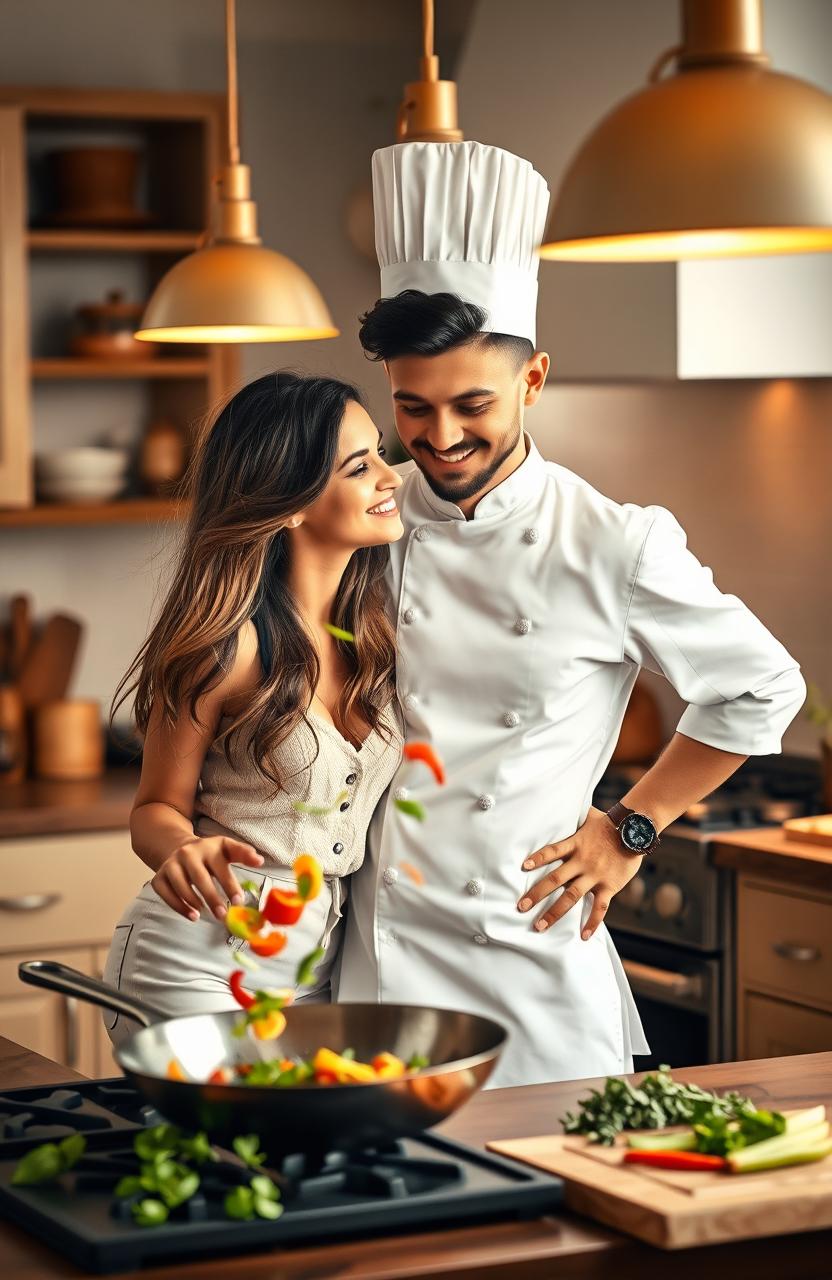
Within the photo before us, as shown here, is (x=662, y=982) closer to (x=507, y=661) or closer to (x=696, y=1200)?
(x=507, y=661)

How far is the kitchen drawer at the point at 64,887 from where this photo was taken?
3438 millimetres

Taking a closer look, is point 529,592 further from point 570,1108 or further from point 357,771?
point 570,1108

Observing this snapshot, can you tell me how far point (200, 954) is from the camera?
202cm

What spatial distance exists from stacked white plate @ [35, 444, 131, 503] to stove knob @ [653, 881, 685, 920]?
60.2 inches

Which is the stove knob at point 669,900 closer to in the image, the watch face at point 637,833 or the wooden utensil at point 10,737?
the watch face at point 637,833

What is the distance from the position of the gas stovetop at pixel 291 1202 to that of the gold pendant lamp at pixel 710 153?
0.71 m

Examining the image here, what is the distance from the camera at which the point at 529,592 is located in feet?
6.84

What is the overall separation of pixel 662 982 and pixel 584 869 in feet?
3.69

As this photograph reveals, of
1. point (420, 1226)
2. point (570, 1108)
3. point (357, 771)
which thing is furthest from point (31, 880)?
point (420, 1226)

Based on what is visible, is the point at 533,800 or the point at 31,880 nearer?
the point at 533,800

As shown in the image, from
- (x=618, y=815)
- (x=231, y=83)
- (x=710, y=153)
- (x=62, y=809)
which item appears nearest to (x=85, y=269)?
(x=62, y=809)

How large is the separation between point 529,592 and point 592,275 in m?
1.50

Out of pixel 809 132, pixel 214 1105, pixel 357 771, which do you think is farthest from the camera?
pixel 357 771

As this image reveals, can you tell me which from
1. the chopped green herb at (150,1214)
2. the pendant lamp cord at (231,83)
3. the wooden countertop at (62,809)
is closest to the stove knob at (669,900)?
the wooden countertop at (62,809)
